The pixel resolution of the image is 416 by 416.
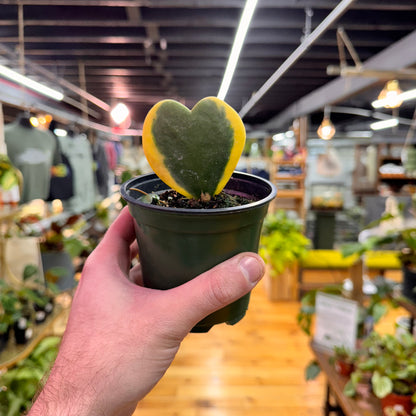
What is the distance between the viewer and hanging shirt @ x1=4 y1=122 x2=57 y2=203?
2215mm

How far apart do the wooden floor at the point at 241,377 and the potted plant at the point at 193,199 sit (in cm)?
243

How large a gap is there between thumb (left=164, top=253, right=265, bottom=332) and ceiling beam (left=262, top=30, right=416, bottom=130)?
329 centimetres

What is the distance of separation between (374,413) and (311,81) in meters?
5.07

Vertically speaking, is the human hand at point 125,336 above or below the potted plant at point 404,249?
above

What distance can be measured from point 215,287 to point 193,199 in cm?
18

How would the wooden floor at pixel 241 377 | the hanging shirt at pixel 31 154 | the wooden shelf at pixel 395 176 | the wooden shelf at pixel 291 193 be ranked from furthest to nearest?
1. the wooden shelf at pixel 395 176
2. the wooden shelf at pixel 291 193
3. the wooden floor at pixel 241 377
4. the hanging shirt at pixel 31 154

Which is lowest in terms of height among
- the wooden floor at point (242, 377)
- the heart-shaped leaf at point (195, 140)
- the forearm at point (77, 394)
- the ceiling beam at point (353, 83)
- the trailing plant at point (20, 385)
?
the wooden floor at point (242, 377)

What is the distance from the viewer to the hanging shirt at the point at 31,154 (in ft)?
7.27

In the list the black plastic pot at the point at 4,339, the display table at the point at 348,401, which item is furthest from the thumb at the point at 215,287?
the black plastic pot at the point at 4,339

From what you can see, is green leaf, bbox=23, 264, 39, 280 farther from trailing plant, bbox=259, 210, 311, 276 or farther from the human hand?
trailing plant, bbox=259, 210, 311, 276

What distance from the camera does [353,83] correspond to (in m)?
4.67

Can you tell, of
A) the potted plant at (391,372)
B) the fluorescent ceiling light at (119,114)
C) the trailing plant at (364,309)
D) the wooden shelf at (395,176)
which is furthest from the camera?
the wooden shelf at (395,176)

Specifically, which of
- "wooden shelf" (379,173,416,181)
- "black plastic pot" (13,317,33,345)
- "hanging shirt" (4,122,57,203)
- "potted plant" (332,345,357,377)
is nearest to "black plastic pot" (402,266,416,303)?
"potted plant" (332,345,357,377)

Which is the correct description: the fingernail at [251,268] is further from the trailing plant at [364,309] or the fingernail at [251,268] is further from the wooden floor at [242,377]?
the wooden floor at [242,377]
